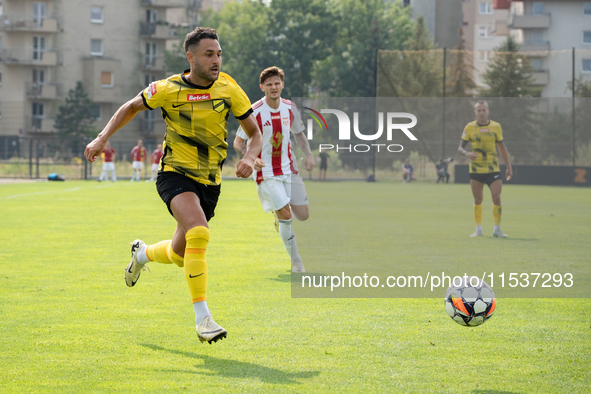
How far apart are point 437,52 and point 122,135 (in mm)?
35066

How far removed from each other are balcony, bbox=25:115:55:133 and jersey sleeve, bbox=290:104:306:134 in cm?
5428

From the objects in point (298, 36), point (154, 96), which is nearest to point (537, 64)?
point (298, 36)

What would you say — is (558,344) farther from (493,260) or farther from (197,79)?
(493,260)

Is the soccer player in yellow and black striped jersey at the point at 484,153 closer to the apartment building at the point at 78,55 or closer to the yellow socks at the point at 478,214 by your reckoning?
the yellow socks at the point at 478,214

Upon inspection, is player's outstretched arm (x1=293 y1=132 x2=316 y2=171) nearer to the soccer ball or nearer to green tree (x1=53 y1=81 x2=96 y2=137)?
the soccer ball

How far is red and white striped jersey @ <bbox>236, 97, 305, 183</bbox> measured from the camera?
8.20 meters

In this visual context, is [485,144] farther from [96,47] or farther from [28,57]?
[96,47]

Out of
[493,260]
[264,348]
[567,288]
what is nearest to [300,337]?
[264,348]

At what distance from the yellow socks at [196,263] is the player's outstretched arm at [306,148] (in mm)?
3495

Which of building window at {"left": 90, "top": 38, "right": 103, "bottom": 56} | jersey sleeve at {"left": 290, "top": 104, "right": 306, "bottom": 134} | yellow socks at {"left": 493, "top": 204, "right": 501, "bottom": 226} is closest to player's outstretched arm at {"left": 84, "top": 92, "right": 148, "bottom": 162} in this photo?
jersey sleeve at {"left": 290, "top": 104, "right": 306, "bottom": 134}

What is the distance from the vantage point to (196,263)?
5.04 meters

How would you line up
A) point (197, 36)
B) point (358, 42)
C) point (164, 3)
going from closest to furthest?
point (197, 36)
point (358, 42)
point (164, 3)

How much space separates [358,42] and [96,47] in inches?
874

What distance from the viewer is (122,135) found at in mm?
63438
